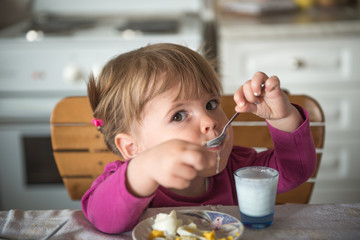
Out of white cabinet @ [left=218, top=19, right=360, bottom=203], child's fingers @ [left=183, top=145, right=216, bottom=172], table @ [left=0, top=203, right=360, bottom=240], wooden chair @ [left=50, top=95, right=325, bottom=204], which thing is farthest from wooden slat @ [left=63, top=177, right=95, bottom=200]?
white cabinet @ [left=218, top=19, right=360, bottom=203]

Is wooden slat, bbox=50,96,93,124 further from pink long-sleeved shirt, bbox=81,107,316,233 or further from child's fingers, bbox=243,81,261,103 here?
child's fingers, bbox=243,81,261,103

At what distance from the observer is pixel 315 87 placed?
197 cm

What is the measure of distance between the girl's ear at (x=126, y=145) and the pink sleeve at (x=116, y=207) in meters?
0.21

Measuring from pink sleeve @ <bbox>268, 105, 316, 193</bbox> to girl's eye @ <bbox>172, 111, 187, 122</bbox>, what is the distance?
0.19 meters

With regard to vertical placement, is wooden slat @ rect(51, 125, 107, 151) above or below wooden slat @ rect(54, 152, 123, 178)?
above

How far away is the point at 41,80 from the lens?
1.94m

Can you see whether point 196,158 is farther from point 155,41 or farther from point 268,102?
point 155,41

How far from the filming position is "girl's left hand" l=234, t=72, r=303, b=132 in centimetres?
87

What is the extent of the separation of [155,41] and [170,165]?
128cm

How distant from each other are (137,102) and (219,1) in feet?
5.55

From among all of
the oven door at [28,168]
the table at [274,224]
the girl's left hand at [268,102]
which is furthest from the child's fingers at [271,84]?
the oven door at [28,168]

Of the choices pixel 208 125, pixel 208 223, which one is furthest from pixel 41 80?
pixel 208 223

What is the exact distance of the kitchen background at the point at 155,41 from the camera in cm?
192

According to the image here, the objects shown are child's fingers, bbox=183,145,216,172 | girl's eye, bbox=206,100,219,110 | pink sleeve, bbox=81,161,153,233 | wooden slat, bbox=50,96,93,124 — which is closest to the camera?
child's fingers, bbox=183,145,216,172
